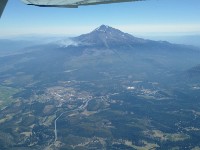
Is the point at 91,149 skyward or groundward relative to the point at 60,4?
groundward

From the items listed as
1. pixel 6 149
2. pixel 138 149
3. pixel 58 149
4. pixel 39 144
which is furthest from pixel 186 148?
pixel 6 149

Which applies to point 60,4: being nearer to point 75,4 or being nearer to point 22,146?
point 75,4

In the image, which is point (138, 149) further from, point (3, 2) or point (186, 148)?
point (3, 2)

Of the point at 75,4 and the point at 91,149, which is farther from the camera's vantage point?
the point at 91,149

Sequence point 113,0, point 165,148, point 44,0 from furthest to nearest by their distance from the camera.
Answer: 1. point 165,148
2. point 44,0
3. point 113,0

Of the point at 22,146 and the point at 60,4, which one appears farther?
the point at 22,146

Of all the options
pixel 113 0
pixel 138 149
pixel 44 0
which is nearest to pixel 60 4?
pixel 44 0

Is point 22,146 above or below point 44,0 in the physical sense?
below

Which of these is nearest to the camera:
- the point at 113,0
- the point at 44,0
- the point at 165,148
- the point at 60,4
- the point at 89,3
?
the point at 113,0

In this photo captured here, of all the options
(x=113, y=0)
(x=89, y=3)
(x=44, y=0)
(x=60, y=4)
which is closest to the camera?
(x=113, y=0)
